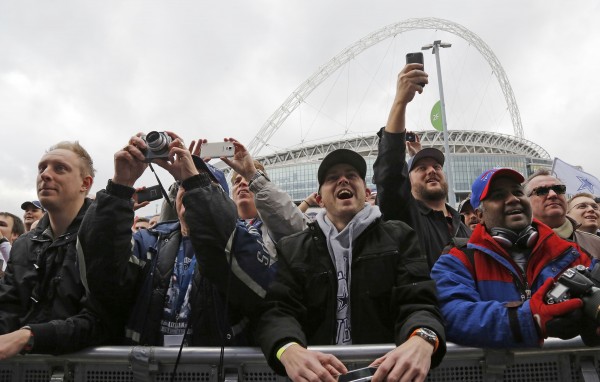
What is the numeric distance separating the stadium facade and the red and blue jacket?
71428 millimetres

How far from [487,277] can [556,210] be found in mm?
1971

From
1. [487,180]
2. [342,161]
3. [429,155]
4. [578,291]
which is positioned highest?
→ [429,155]

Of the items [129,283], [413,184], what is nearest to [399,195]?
[413,184]

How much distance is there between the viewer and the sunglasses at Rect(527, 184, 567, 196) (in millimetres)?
4148

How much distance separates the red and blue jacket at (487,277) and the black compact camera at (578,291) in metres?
0.20

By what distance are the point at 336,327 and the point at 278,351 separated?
0.44 meters

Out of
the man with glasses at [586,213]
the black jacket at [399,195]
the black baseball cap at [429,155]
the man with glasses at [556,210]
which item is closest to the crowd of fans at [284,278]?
the black jacket at [399,195]

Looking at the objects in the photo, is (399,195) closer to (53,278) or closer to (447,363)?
(447,363)

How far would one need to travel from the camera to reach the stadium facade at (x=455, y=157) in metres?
83.4

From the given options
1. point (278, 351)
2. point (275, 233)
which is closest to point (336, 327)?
point (278, 351)

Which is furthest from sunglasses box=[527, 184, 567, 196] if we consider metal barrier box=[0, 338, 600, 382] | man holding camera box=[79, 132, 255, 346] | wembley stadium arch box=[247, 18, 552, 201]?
wembley stadium arch box=[247, 18, 552, 201]

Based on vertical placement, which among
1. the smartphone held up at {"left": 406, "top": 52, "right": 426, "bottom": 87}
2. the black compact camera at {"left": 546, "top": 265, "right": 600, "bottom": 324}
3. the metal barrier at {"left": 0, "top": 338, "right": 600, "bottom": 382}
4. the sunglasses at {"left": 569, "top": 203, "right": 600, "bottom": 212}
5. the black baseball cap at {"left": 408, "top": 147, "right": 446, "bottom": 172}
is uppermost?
the smartphone held up at {"left": 406, "top": 52, "right": 426, "bottom": 87}

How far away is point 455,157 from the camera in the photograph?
278ft

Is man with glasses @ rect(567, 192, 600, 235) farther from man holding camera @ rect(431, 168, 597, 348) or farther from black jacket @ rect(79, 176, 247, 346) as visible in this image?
black jacket @ rect(79, 176, 247, 346)
